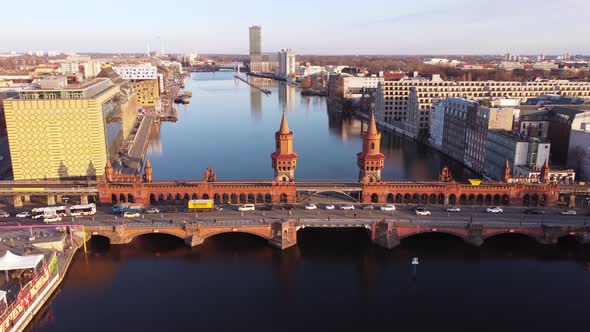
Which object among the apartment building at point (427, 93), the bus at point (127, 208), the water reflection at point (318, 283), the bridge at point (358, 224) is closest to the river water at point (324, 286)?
the water reflection at point (318, 283)

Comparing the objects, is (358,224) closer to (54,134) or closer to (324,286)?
(324,286)

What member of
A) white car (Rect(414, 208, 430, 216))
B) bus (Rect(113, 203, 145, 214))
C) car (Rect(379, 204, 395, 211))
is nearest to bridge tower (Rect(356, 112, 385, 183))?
car (Rect(379, 204, 395, 211))

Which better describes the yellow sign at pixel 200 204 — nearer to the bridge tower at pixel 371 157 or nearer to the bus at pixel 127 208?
the bus at pixel 127 208

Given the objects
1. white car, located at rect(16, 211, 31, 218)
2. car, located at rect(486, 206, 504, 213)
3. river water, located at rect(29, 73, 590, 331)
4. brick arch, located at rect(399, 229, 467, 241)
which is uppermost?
car, located at rect(486, 206, 504, 213)

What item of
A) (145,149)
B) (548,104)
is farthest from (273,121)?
(548,104)

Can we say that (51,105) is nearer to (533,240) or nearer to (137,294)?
(137,294)

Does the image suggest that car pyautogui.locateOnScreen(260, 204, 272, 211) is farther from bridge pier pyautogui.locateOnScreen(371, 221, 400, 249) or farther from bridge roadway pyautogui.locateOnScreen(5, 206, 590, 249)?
bridge pier pyautogui.locateOnScreen(371, 221, 400, 249)

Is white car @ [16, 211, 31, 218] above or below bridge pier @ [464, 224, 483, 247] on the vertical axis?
above
